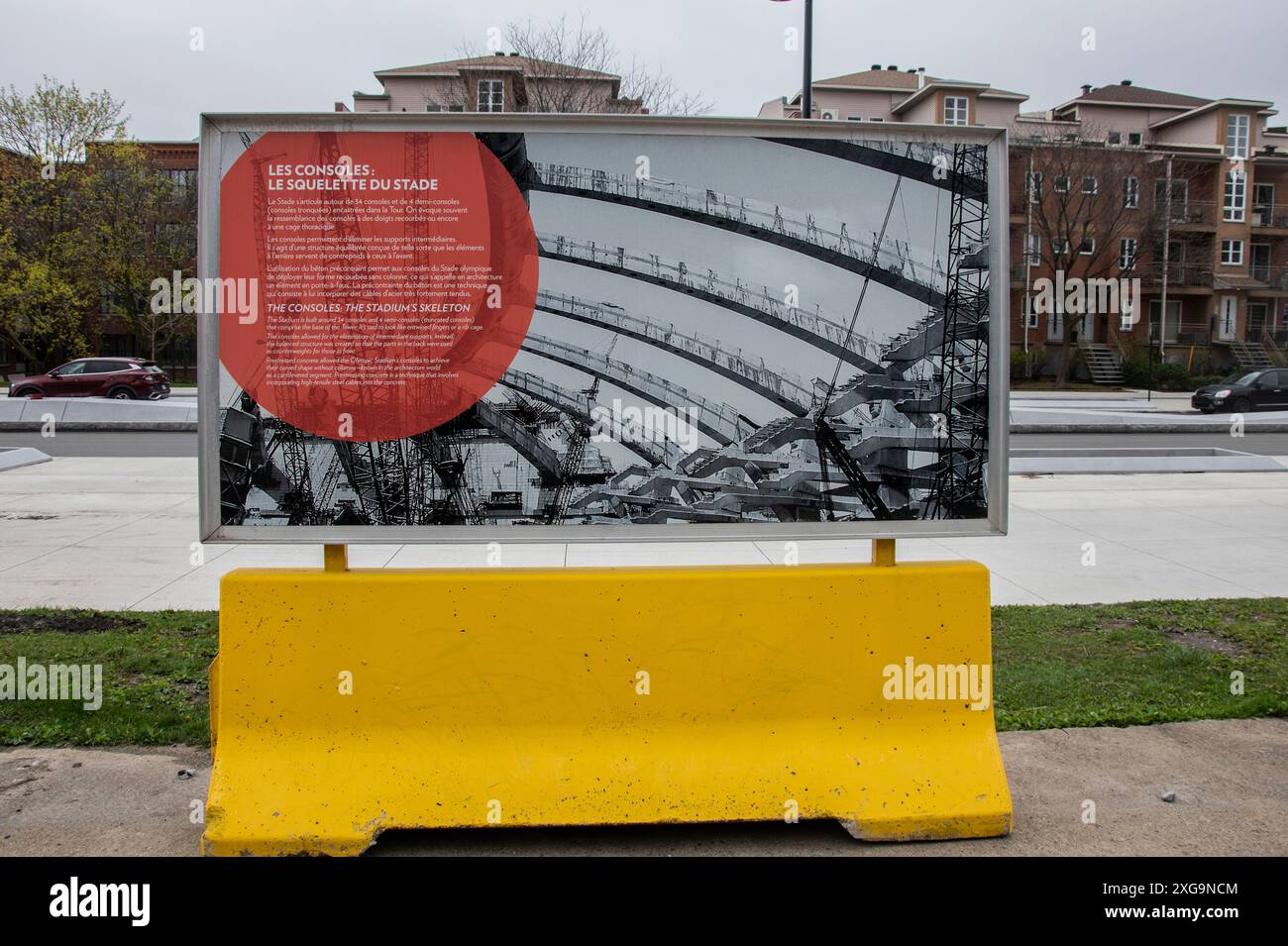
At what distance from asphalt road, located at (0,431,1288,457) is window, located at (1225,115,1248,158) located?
41.4 m

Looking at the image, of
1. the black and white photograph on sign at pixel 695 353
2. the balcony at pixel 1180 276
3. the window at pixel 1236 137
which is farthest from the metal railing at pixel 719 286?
the window at pixel 1236 137

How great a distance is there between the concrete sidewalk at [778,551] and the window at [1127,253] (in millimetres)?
39885

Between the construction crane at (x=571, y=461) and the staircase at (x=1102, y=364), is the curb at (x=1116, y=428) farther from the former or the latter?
the staircase at (x=1102, y=364)

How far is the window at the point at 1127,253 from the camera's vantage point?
159 ft

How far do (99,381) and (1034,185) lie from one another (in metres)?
39.8

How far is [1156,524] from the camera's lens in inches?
412

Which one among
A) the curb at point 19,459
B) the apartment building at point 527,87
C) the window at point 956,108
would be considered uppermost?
the window at point 956,108

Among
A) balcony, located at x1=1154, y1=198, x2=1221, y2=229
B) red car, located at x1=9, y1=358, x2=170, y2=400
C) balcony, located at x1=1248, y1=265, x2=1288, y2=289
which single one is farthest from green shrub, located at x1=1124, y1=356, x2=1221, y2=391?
red car, located at x1=9, y1=358, x2=170, y2=400

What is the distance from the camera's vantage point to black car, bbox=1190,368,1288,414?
3156 cm

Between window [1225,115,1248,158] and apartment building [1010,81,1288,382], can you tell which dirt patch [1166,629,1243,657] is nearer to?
apartment building [1010,81,1288,382]

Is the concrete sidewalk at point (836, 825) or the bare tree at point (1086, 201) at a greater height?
the bare tree at point (1086, 201)

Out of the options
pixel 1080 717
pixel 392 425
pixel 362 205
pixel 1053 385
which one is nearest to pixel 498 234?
pixel 362 205

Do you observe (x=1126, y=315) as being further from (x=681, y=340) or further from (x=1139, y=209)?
(x=681, y=340)

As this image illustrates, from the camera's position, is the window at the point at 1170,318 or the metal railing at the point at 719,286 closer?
the metal railing at the point at 719,286
